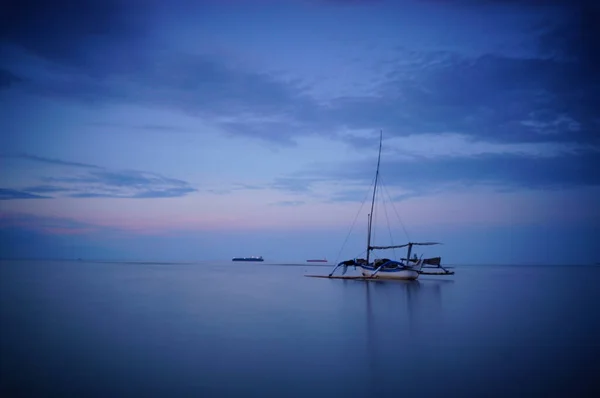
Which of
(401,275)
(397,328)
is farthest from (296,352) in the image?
(401,275)

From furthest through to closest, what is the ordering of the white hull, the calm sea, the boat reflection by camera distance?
the white hull → the boat reflection → the calm sea

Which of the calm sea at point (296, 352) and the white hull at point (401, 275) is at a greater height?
the white hull at point (401, 275)

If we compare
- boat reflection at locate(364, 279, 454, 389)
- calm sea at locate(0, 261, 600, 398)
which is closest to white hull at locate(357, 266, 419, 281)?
boat reflection at locate(364, 279, 454, 389)

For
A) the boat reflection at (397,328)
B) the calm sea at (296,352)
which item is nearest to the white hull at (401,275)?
the boat reflection at (397,328)

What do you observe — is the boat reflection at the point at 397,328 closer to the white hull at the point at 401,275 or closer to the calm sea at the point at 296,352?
the calm sea at the point at 296,352

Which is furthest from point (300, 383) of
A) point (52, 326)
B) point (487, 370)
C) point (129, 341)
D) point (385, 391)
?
point (52, 326)

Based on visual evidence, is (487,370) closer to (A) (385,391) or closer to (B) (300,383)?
(A) (385,391)

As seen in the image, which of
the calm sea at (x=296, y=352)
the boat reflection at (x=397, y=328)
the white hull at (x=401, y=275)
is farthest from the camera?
the white hull at (x=401, y=275)

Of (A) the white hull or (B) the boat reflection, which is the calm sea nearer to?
(B) the boat reflection

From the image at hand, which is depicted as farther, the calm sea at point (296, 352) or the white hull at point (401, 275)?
the white hull at point (401, 275)

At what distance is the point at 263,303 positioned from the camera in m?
30.2

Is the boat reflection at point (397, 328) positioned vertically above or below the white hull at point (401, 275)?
below

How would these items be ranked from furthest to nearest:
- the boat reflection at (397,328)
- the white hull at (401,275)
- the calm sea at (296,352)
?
1. the white hull at (401,275)
2. the boat reflection at (397,328)
3. the calm sea at (296,352)

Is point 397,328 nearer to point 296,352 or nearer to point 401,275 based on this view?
point 296,352
